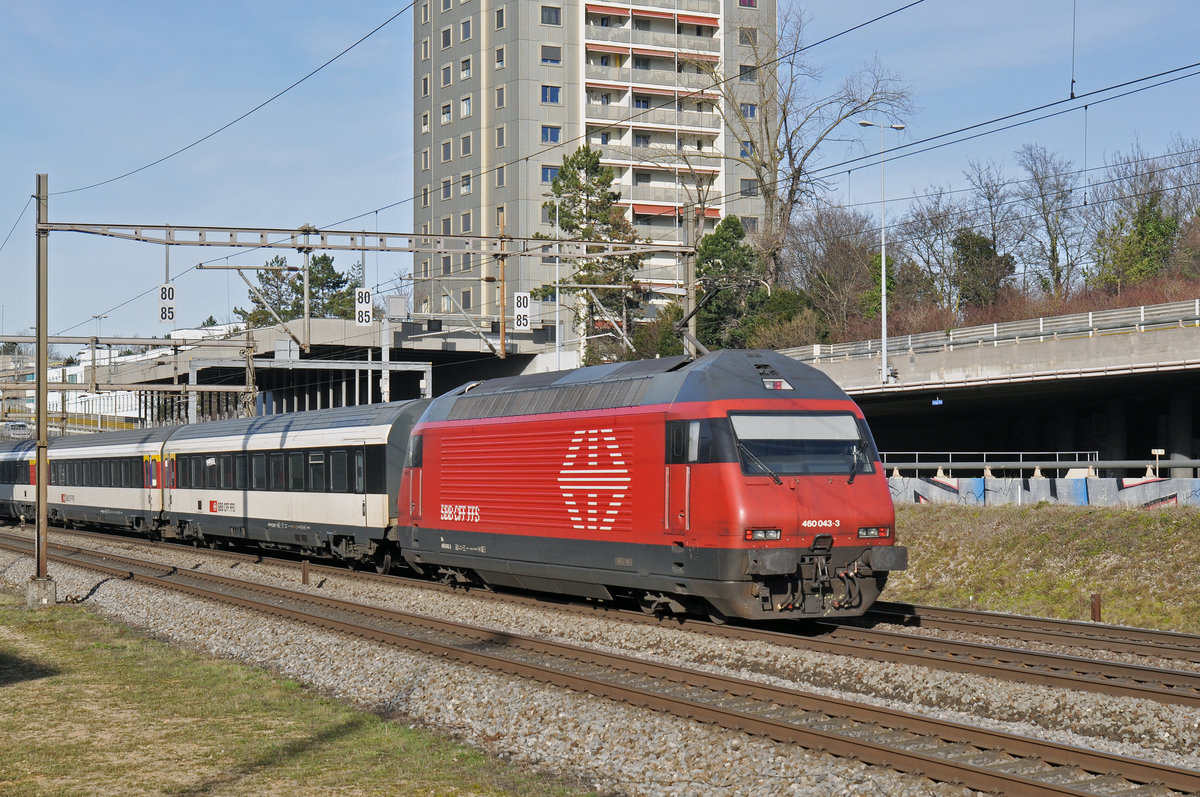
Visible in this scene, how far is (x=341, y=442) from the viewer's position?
85.9 feet

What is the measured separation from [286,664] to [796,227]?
6764cm

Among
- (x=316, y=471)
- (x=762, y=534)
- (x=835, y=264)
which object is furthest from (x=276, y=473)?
(x=835, y=264)

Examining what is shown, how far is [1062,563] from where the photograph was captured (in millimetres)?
22828

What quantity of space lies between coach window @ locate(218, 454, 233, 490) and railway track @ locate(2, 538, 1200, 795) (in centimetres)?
1451

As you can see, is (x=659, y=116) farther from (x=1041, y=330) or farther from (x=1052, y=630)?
(x=1052, y=630)

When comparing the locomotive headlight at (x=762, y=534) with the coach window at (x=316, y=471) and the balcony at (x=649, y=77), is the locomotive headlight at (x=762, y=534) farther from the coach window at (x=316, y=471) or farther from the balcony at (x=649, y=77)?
the balcony at (x=649, y=77)

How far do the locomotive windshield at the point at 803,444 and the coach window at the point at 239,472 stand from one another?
751 inches

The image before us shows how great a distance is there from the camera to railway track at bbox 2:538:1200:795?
8.95m

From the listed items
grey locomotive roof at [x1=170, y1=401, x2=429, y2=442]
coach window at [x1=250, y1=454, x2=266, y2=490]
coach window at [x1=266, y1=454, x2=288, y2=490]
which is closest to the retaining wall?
grey locomotive roof at [x1=170, y1=401, x2=429, y2=442]

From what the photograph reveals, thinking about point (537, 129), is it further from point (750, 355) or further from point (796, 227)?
point (750, 355)

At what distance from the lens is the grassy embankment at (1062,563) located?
67.3 feet

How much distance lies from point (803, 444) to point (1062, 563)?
9595mm

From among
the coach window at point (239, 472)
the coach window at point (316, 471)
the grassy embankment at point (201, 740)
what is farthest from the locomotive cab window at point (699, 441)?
the coach window at point (239, 472)

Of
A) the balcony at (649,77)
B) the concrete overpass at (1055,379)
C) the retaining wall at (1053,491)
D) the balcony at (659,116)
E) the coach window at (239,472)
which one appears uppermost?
the balcony at (649,77)
